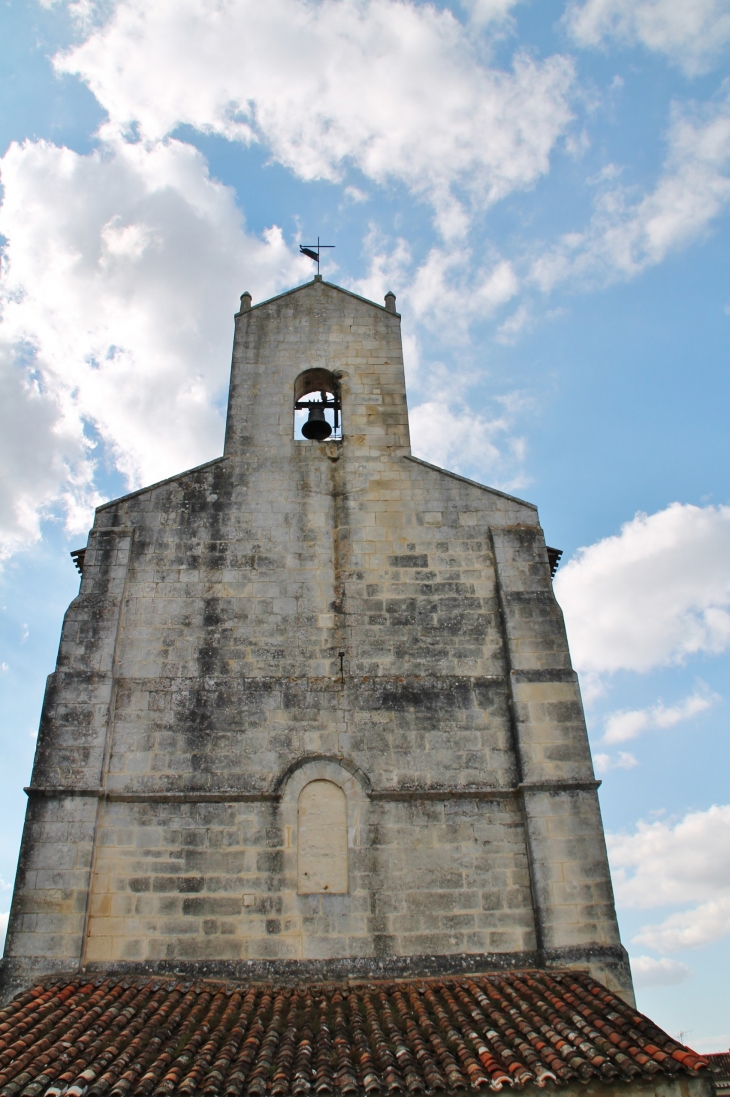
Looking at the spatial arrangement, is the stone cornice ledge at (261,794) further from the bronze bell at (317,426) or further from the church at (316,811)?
the bronze bell at (317,426)

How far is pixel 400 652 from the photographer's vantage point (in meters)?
9.73

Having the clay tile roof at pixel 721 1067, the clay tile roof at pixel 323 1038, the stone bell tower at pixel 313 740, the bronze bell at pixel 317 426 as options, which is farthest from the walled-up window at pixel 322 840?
the clay tile roof at pixel 721 1067

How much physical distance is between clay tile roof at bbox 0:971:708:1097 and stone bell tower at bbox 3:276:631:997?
1.50 ft

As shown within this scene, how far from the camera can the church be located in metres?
6.68

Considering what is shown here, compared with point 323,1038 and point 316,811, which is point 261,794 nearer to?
point 316,811

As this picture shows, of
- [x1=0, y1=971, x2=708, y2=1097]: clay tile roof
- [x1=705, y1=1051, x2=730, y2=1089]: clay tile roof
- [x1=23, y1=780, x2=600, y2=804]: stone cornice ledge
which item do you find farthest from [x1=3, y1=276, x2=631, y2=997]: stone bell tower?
[x1=705, y1=1051, x2=730, y2=1089]: clay tile roof

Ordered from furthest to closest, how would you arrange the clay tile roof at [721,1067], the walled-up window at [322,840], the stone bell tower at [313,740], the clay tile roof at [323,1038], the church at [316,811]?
the clay tile roof at [721,1067] < the walled-up window at [322,840] < the stone bell tower at [313,740] < the church at [316,811] < the clay tile roof at [323,1038]

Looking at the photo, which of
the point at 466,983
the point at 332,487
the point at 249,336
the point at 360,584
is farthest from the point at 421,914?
the point at 249,336

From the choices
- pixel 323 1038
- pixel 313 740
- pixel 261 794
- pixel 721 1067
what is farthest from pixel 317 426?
pixel 721 1067

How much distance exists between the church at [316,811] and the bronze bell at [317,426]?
56 cm

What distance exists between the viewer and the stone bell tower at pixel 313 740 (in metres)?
8.27

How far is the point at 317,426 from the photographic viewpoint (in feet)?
38.7

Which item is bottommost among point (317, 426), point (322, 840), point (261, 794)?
point (322, 840)

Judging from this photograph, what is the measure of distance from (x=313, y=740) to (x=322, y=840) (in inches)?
42.5
